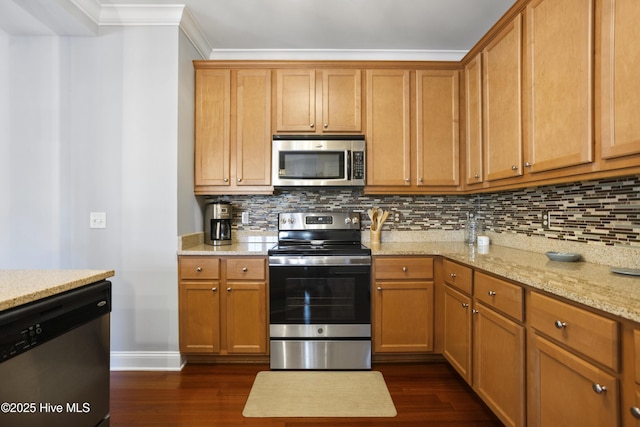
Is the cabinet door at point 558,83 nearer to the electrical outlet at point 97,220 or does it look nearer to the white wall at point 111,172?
the white wall at point 111,172

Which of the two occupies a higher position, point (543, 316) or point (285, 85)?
point (285, 85)

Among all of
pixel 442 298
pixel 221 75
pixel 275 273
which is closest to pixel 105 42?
pixel 221 75

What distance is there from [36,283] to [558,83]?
2.36 metres

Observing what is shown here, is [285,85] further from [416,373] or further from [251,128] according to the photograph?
[416,373]

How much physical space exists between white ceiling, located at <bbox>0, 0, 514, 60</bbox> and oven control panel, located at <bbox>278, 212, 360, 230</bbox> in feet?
4.62

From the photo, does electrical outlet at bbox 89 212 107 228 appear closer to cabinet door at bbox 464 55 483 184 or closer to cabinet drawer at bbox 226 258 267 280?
cabinet drawer at bbox 226 258 267 280

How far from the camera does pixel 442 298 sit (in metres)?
2.25

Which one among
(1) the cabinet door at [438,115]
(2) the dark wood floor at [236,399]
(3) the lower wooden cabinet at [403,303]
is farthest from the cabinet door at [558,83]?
(2) the dark wood floor at [236,399]

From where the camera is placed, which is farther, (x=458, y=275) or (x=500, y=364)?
(x=458, y=275)

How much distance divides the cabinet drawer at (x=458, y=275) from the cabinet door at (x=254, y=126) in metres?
1.52

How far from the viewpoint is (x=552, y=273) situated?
1407mm

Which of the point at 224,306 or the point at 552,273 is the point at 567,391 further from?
the point at 224,306

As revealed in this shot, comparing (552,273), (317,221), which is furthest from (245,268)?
(552,273)

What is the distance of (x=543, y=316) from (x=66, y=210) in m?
2.96
